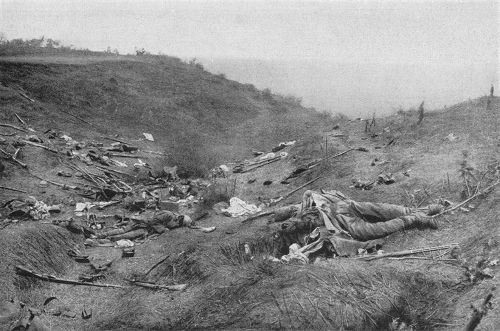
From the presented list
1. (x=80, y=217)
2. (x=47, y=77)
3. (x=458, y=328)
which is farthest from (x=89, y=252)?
(x=47, y=77)

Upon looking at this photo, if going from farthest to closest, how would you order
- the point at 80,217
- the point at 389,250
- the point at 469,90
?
1. the point at 469,90
2. the point at 80,217
3. the point at 389,250

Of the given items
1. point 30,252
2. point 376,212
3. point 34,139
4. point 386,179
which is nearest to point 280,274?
point 376,212

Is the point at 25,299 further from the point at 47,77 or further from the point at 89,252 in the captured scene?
the point at 47,77

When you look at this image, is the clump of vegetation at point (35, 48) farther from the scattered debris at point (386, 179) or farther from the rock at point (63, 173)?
the scattered debris at point (386, 179)

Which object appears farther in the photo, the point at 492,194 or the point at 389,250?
the point at 492,194

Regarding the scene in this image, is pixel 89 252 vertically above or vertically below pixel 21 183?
below

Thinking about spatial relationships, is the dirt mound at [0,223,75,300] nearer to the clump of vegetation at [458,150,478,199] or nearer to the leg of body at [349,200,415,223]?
the leg of body at [349,200,415,223]
